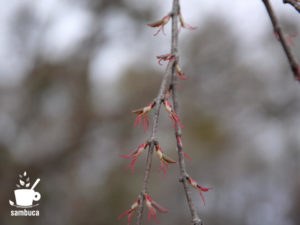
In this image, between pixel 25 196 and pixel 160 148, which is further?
pixel 25 196

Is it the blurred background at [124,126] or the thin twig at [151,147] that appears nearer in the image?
the thin twig at [151,147]

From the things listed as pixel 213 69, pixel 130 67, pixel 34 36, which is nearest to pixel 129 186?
pixel 213 69

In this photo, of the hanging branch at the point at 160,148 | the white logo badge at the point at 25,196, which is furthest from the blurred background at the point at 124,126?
the hanging branch at the point at 160,148

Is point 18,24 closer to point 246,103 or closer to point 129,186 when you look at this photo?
point 129,186

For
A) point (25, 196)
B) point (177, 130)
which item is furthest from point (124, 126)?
point (177, 130)

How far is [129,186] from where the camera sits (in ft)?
20.6

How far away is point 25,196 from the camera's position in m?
3.02

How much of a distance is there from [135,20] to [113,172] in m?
3.07

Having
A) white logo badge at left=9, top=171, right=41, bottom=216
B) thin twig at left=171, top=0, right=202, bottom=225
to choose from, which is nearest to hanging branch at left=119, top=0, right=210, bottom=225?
thin twig at left=171, top=0, right=202, bottom=225

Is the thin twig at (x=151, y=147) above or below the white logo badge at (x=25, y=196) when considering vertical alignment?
above

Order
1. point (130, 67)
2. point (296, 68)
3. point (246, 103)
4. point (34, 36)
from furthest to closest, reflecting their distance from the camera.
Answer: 1. point (130, 67)
2. point (246, 103)
3. point (34, 36)
4. point (296, 68)

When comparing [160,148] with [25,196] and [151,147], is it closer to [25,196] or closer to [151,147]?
[151,147]

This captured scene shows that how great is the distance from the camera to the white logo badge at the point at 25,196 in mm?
3131

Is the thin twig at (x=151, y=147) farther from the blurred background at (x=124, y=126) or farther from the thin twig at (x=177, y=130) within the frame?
the blurred background at (x=124, y=126)
